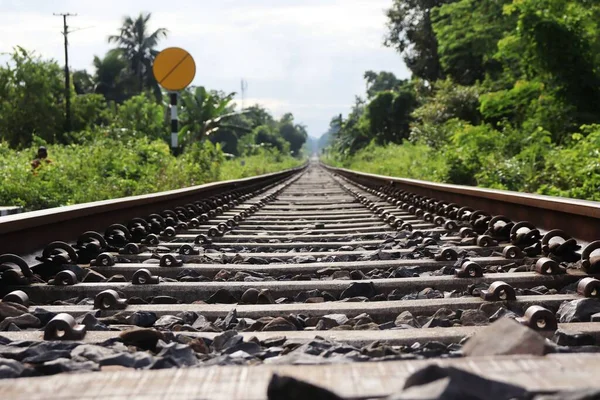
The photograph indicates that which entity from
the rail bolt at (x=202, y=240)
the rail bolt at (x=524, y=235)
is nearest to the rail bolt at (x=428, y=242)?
the rail bolt at (x=524, y=235)

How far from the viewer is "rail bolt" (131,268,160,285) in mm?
2898

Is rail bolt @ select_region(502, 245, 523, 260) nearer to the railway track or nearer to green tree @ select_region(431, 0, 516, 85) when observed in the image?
the railway track

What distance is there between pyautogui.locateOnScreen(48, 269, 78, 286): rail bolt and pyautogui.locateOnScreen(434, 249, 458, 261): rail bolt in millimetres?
1803

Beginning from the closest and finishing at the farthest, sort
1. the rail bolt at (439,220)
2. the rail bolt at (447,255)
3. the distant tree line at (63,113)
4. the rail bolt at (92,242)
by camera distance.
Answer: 1. the rail bolt at (447,255)
2. the rail bolt at (92,242)
3. the rail bolt at (439,220)
4. the distant tree line at (63,113)

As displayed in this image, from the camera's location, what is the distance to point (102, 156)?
12.2m

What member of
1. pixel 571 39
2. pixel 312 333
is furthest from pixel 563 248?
pixel 571 39

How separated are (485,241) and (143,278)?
2111mm

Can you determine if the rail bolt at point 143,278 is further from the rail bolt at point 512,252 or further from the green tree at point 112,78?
the green tree at point 112,78

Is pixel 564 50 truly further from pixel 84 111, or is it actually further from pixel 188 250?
pixel 84 111

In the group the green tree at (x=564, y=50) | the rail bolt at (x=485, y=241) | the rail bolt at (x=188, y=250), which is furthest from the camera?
the green tree at (x=564, y=50)

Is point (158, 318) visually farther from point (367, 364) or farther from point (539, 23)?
point (539, 23)

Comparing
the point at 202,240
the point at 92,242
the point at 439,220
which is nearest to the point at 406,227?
the point at 439,220

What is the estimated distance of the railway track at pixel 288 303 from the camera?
1.35m

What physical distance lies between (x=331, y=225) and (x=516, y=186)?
16.8 feet
